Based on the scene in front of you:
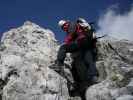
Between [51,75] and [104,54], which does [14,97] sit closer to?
[51,75]

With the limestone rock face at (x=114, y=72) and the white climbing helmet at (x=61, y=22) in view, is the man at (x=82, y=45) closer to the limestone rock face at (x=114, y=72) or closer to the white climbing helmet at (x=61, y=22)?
the white climbing helmet at (x=61, y=22)

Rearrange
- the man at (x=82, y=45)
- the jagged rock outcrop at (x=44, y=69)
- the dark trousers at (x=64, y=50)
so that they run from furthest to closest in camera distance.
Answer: the dark trousers at (x=64, y=50) → the man at (x=82, y=45) → the jagged rock outcrop at (x=44, y=69)

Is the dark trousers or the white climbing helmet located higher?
the white climbing helmet

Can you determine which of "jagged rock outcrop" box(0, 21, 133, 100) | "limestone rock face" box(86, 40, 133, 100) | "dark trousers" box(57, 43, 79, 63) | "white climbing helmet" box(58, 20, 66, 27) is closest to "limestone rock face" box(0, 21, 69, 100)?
"jagged rock outcrop" box(0, 21, 133, 100)

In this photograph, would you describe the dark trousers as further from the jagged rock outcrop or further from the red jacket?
the jagged rock outcrop

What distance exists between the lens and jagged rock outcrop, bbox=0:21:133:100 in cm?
2311

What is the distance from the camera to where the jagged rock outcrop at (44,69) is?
2311 centimetres

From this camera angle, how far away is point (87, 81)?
85.8 feet

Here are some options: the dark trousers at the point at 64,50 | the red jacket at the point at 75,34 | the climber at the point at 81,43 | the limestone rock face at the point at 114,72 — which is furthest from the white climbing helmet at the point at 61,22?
the limestone rock face at the point at 114,72

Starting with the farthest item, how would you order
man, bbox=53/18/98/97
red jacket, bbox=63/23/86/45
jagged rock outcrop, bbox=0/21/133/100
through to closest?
1. red jacket, bbox=63/23/86/45
2. man, bbox=53/18/98/97
3. jagged rock outcrop, bbox=0/21/133/100

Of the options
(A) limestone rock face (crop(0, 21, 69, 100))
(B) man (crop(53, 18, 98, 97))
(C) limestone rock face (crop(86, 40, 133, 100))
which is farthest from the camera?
(B) man (crop(53, 18, 98, 97))

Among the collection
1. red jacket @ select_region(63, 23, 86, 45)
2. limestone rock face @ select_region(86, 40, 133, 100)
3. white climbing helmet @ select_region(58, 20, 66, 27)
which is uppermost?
white climbing helmet @ select_region(58, 20, 66, 27)

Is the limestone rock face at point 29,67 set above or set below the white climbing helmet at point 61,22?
below

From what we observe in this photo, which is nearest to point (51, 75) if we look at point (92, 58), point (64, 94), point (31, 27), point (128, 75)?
point (64, 94)
